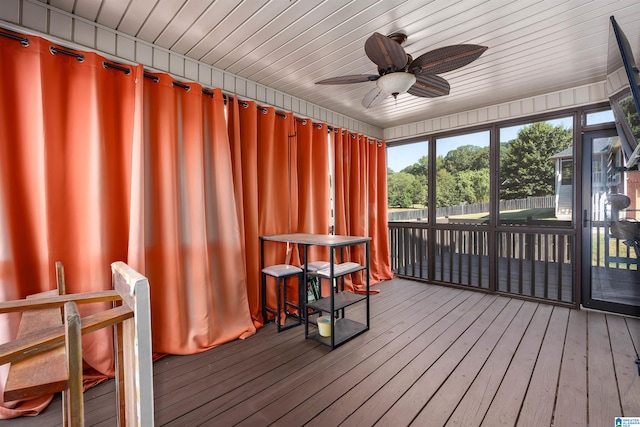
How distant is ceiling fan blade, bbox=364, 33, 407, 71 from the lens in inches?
65.7

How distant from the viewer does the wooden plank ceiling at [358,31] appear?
187 cm

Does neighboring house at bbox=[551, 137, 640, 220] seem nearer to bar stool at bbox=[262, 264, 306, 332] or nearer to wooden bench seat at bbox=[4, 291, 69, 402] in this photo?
bar stool at bbox=[262, 264, 306, 332]

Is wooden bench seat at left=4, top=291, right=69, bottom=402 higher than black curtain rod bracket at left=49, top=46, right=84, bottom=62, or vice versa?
black curtain rod bracket at left=49, top=46, right=84, bottom=62

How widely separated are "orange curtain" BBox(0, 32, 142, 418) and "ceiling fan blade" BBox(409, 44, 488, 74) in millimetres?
2067

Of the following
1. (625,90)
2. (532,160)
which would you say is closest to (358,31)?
(625,90)

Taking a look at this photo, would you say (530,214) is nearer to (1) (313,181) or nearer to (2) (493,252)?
(2) (493,252)

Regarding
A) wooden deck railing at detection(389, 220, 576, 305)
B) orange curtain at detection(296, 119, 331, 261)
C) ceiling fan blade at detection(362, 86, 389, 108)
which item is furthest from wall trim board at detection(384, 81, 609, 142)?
ceiling fan blade at detection(362, 86, 389, 108)

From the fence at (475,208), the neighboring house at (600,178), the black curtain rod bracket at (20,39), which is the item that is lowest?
the fence at (475,208)

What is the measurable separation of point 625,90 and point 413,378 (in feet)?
7.07

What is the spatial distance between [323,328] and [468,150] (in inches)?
127

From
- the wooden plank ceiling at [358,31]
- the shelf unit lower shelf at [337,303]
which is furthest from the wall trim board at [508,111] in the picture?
the shelf unit lower shelf at [337,303]

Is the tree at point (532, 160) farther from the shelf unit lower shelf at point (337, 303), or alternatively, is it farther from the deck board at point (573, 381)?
the shelf unit lower shelf at point (337, 303)

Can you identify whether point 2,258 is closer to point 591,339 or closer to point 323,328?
point 323,328

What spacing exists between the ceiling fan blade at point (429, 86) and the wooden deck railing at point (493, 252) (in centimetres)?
229
